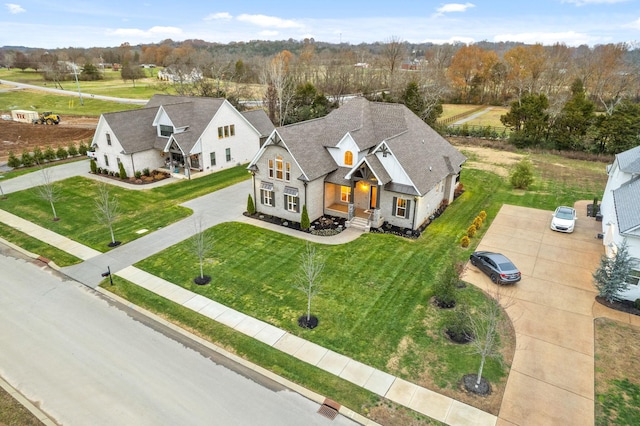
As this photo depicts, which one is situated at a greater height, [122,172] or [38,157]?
[38,157]

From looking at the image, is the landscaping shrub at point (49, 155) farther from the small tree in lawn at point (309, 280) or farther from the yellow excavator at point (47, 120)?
the small tree in lawn at point (309, 280)

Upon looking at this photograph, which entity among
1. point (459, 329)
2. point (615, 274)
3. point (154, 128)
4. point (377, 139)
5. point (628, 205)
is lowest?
A: point (459, 329)

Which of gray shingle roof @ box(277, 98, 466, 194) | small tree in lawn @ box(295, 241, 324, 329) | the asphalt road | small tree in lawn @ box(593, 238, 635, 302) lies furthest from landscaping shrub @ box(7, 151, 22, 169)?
small tree in lawn @ box(593, 238, 635, 302)

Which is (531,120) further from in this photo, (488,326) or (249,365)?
(249,365)

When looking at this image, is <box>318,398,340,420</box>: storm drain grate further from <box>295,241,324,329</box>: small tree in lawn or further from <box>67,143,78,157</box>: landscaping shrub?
<box>67,143,78,157</box>: landscaping shrub

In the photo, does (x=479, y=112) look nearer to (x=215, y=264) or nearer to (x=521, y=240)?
(x=521, y=240)

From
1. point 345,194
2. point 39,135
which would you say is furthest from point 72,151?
point 345,194
